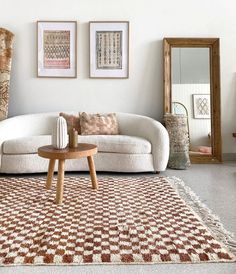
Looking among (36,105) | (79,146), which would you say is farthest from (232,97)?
(36,105)

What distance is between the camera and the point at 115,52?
12.3 feet

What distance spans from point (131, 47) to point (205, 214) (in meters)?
2.62

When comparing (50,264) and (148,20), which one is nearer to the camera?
(50,264)

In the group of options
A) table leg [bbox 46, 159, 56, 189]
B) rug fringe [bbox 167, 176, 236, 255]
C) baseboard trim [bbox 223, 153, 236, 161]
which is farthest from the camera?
baseboard trim [bbox 223, 153, 236, 161]

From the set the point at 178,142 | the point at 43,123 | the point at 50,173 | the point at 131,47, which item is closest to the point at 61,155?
the point at 50,173

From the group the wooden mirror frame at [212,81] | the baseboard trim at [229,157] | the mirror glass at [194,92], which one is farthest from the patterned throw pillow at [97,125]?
the baseboard trim at [229,157]

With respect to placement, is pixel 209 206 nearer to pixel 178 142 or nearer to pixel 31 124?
pixel 178 142

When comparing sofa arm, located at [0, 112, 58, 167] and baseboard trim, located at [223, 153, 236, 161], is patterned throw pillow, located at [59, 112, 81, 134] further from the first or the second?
baseboard trim, located at [223, 153, 236, 161]

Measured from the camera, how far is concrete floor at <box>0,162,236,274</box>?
1249 mm

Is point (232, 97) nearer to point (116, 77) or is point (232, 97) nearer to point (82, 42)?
point (116, 77)

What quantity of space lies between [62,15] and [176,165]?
8.28ft

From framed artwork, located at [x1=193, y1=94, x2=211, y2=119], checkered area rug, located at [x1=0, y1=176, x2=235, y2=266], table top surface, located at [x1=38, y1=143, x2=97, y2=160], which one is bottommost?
checkered area rug, located at [x1=0, y1=176, x2=235, y2=266]

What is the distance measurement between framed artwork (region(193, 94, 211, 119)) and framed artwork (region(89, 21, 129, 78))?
3.44 feet

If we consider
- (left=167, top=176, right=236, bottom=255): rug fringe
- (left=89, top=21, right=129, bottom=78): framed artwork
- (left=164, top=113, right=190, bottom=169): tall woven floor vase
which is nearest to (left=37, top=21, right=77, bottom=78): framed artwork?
(left=89, top=21, right=129, bottom=78): framed artwork
